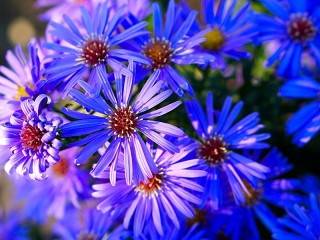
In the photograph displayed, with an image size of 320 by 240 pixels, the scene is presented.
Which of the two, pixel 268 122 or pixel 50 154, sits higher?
pixel 268 122

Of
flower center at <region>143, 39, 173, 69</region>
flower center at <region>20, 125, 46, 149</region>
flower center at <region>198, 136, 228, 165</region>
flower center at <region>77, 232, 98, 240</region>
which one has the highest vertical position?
flower center at <region>143, 39, 173, 69</region>

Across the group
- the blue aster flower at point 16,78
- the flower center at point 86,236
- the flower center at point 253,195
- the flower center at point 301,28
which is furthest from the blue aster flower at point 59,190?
the flower center at point 301,28

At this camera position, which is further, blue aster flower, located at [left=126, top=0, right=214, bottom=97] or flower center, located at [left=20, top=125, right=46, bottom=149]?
blue aster flower, located at [left=126, top=0, right=214, bottom=97]

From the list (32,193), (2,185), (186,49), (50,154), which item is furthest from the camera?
(2,185)

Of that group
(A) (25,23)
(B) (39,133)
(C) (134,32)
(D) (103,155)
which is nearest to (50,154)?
(B) (39,133)

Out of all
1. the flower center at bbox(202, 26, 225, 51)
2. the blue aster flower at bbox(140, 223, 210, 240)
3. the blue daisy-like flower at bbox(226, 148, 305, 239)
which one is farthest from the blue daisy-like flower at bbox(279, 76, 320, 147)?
the blue aster flower at bbox(140, 223, 210, 240)

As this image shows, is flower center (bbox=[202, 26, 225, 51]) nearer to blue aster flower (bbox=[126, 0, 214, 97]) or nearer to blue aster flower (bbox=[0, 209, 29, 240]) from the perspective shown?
blue aster flower (bbox=[126, 0, 214, 97])

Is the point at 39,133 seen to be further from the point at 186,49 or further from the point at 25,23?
the point at 25,23
